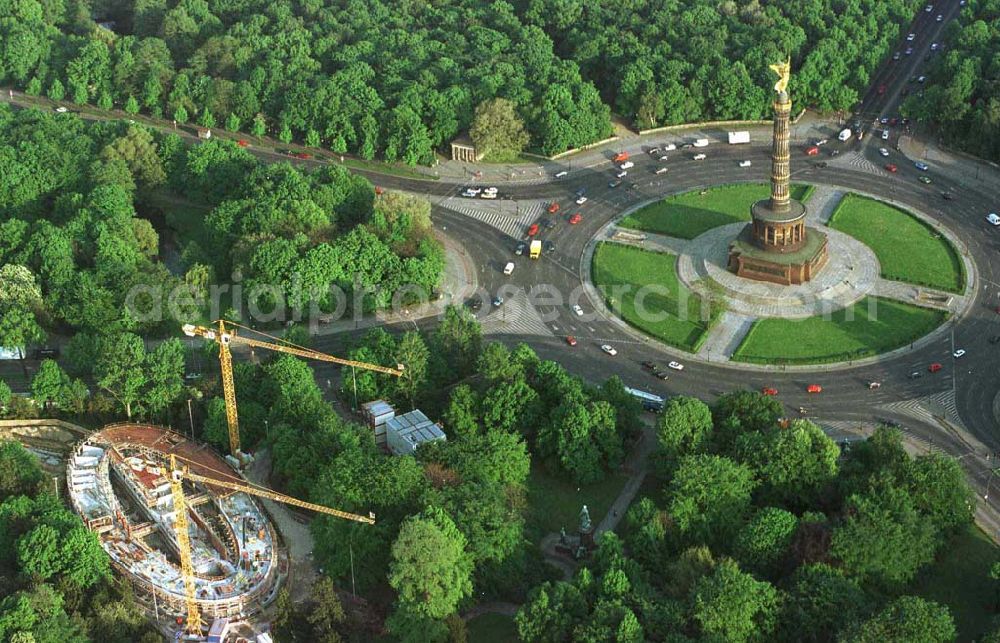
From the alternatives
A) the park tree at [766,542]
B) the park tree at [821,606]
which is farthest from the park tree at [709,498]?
the park tree at [821,606]

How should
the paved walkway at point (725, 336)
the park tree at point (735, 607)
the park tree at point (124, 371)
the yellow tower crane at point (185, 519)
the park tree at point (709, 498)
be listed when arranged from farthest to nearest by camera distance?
1. the paved walkway at point (725, 336)
2. the park tree at point (124, 371)
3. the park tree at point (709, 498)
4. the yellow tower crane at point (185, 519)
5. the park tree at point (735, 607)

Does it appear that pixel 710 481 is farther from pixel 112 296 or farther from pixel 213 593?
pixel 112 296

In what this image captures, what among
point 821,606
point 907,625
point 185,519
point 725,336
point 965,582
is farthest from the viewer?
point 725,336

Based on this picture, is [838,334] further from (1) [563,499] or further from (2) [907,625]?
(2) [907,625]

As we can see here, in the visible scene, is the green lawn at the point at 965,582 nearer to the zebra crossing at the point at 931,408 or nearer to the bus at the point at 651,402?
the zebra crossing at the point at 931,408

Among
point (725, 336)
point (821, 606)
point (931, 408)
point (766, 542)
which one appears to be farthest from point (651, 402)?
point (821, 606)

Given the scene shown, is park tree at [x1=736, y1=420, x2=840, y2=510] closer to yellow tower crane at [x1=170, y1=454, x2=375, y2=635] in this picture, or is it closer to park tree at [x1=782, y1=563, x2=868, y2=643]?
park tree at [x1=782, y1=563, x2=868, y2=643]
